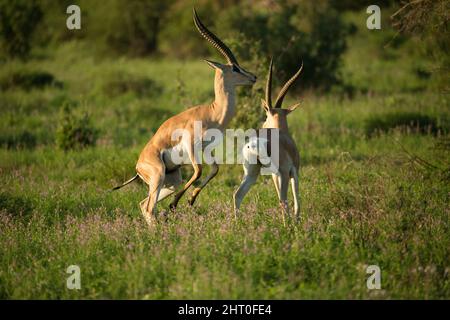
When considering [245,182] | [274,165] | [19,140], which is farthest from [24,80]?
[274,165]

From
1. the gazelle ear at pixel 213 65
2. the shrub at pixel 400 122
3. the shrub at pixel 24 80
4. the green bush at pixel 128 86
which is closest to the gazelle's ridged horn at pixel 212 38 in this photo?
the gazelle ear at pixel 213 65

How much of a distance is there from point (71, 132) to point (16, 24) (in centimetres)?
921

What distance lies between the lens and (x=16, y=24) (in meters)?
19.6

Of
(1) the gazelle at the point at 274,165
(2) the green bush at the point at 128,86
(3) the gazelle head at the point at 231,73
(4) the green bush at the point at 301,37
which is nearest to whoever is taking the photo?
(1) the gazelle at the point at 274,165

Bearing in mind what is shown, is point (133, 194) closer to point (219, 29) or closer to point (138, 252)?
point (138, 252)

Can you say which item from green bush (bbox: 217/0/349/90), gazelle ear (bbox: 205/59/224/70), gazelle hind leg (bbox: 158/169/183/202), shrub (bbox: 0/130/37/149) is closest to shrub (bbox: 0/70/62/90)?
green bush (bbox: 217/0/349/90)

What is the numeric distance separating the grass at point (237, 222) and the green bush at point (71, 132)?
0.29 m

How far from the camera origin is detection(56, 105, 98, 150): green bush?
11827 mm

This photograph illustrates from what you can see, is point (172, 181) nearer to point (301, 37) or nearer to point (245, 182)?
point (245, 182)

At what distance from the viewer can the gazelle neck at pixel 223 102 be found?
768 cm

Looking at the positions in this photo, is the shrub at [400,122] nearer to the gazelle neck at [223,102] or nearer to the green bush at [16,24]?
the gazelle neck at [223,102]

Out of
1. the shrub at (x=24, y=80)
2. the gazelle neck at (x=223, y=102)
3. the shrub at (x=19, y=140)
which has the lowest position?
the shrub at (x=19, y=140)

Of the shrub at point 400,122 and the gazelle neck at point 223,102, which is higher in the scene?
the gazelle neck at point 223,102

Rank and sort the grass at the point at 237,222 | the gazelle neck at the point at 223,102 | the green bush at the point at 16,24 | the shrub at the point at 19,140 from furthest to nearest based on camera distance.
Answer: the green bush at the point at 16,24
the shrub at the point at 19,140
the gazelle neck at the point at 223,102
the grass at the point at 237,222
